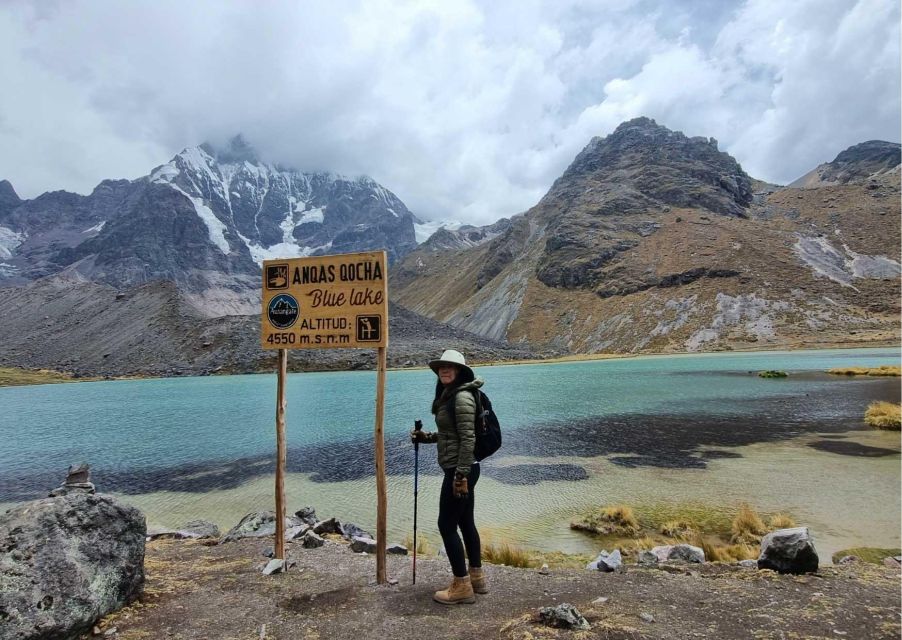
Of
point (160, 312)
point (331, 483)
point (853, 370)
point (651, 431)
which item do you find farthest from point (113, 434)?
point (160, 312)

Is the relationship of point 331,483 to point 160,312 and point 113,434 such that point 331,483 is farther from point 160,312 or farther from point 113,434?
point 160,312

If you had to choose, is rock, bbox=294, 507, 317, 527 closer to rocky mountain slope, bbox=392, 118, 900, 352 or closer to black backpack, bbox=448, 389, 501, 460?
black backpack, bbox=448, 389, 501, 460

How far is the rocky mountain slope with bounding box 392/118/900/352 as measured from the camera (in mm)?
94312

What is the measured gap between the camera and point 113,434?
2773 cm

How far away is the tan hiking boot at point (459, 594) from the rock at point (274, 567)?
2.75 m

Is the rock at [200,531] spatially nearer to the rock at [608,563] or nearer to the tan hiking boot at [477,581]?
the tan hiking boot at [477,581]


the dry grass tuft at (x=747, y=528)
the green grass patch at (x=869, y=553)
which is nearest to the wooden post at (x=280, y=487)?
the dry grass tuft at (x=747, y=528)

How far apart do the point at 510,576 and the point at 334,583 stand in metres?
2.52

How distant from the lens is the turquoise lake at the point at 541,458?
12.5 meters

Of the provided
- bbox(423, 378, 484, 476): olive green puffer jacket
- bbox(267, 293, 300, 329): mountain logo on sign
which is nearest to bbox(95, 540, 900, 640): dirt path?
bbox(423, 378, 484, 476): olive green puffer jacket

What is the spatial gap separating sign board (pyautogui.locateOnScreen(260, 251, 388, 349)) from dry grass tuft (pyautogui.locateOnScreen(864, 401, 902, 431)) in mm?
24269

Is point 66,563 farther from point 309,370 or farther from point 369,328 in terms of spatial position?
point 309,370

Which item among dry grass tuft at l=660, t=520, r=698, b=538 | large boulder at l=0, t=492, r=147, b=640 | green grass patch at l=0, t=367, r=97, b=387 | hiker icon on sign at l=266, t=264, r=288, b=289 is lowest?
green grass patch at l=0, t=367, r=97, b=387

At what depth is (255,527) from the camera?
9742mm
